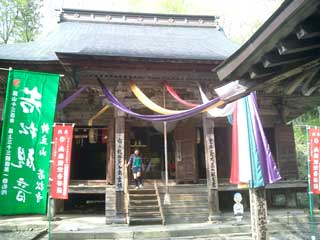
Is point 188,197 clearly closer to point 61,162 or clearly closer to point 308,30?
point 61,162

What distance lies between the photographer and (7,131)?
5.16m

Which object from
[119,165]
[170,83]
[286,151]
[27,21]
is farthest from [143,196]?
[27,21]

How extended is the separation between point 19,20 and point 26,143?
858 inches

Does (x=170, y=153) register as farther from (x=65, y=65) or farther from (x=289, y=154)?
(x=65, y=65)

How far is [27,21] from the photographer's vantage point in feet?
77.8

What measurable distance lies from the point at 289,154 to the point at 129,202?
761 centimetres

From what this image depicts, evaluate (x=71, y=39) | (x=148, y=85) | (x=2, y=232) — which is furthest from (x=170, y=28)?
(x=2, y=232)

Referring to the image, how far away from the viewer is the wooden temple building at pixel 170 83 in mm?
3957

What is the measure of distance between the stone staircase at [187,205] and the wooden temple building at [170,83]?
0.03 m

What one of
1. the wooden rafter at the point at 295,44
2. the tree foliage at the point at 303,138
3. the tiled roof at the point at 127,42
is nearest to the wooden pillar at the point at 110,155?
the tiled roof at the point at 127,42

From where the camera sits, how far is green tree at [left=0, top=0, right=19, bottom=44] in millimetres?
22584

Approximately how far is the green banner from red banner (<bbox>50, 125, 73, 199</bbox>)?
290cm

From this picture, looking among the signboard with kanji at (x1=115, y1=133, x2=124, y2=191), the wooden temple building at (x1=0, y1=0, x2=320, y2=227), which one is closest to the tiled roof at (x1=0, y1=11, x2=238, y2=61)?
the wooden temple building at (x1=0, y1=0, x2=320, y2=227)

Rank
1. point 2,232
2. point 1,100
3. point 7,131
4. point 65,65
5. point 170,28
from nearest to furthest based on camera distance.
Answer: point 7,131 < point 65,65 < point 2,232 < point 1,100 < point 170,28
